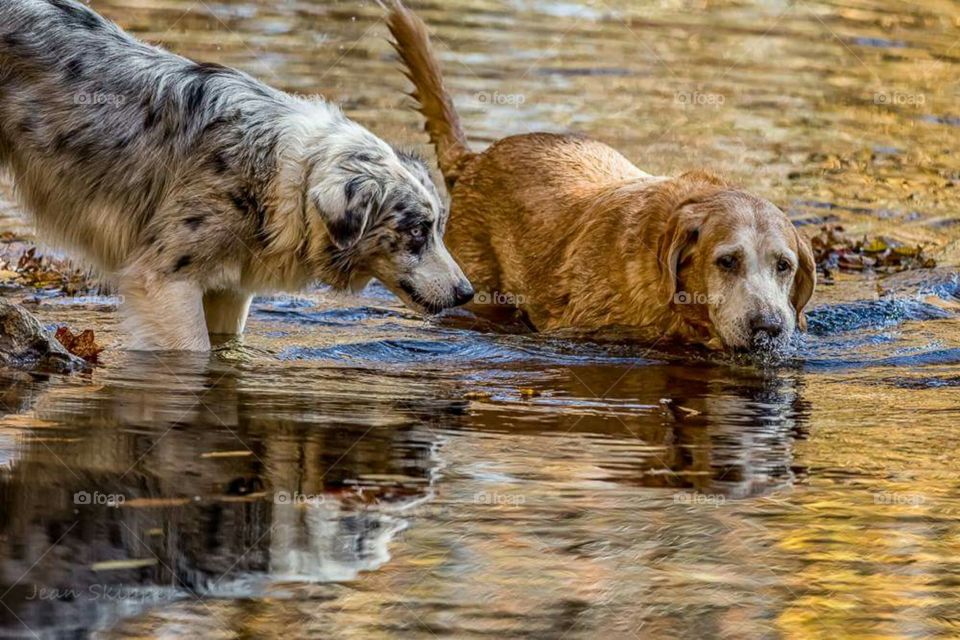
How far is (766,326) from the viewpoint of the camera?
7.15 metres

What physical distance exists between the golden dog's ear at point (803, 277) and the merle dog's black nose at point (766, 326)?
0.49m

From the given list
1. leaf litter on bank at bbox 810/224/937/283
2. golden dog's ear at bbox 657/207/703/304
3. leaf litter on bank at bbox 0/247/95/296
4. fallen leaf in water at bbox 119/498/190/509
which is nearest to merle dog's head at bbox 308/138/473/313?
golden dog's ear at bbox 657/207/703/304

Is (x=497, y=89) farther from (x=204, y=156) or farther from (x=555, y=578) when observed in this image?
(x=555, y=578)

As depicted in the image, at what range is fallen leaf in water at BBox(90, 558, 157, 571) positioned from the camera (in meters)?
3.91

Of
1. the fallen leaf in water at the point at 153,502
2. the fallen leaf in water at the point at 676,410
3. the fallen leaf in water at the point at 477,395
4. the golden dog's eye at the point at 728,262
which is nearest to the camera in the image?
the fallen leaf in water at the point at 153,502

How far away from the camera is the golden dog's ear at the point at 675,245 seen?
749cm

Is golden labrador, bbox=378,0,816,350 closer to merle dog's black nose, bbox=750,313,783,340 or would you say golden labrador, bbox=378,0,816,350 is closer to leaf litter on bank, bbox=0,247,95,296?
merle dog's black nose, bbox=750,313,783,340


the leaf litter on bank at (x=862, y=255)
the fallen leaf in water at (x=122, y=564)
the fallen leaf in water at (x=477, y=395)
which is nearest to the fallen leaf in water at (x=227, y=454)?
the fallen leaf in water at (x=122, y=564)

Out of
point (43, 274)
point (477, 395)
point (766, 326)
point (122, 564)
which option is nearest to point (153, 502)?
point (122, 564)

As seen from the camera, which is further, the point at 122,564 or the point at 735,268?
the point at 735,268

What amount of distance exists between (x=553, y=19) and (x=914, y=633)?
14.6m

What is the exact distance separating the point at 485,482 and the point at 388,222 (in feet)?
7.71

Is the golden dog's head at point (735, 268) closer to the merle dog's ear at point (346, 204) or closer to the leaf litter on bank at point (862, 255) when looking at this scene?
the merle dog's ear at point (346, 204)

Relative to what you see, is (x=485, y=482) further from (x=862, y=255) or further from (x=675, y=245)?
(x=862, y=255)
